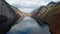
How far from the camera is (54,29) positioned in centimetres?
2559

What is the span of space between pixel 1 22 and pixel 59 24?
7.99 metres

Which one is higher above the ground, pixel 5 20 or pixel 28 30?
pixel 5 20

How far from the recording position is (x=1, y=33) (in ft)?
72.3

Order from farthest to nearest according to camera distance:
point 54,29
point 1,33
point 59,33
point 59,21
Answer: point 59,21, point 54,29, point 59,33, point 1,33

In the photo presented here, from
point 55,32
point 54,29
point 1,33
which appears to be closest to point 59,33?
point 55,32

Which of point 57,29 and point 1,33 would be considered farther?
point 57,29

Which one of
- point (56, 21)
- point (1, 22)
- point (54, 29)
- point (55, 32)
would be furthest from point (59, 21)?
point (1, 22)

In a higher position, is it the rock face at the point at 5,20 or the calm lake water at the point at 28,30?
the rock face at the point at 5,20

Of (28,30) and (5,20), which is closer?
(5,20)

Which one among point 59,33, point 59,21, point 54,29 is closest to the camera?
point 59,33

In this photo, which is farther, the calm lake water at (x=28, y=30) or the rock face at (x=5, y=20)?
the calm lake water at (x=28, y=30)

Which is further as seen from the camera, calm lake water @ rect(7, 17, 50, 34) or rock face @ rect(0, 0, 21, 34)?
calm lake water @ rect(7, 17, 50, 34)

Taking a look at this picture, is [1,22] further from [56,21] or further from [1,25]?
[56,21]

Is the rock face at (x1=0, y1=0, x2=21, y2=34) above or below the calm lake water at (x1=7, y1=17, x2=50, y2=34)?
above
